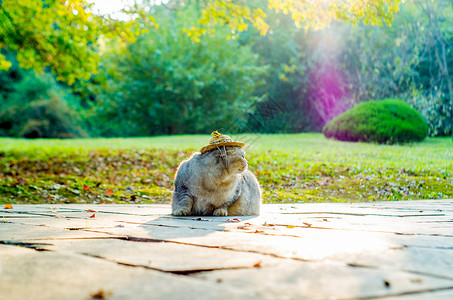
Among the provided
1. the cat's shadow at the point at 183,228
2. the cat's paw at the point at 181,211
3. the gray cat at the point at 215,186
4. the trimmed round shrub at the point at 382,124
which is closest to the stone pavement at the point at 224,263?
the cat's shadow at the point at 183,228

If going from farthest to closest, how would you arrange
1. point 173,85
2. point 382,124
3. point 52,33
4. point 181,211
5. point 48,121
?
point 173,85 < point 48,121 < point 382,124 < point 52,33 < point 181,211

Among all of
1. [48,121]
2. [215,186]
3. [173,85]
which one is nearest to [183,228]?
[215,186]

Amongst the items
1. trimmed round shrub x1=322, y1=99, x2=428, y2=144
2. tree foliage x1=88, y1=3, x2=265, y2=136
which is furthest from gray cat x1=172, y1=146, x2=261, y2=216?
tree foliage x1=88, y1=3, x2=265, y2=136

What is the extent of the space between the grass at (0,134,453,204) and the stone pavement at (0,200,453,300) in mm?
3950

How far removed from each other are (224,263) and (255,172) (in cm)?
931

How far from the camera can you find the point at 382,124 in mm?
18406

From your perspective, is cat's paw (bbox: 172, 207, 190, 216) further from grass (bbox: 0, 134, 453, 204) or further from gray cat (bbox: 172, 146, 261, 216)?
grass (bbox: 0, 134, 453, 204)

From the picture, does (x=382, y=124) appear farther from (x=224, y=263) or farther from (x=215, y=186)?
(x=224, y=263)

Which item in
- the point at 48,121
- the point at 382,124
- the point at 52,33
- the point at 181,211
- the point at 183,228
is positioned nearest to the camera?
the point at 183,228

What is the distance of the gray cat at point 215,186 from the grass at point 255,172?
2.09 meters

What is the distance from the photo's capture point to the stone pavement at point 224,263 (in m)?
1.51

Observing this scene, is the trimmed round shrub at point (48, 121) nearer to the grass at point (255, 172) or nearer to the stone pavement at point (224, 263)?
the grass at point (255, 172)

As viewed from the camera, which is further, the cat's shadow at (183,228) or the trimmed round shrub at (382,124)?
the trimmed round shrub at (382,124)

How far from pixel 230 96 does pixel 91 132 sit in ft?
35.1
